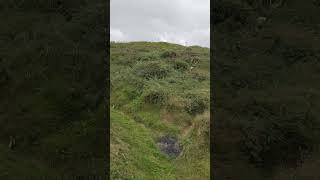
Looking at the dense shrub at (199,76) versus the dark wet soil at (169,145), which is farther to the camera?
the dense shrub at (199,76)

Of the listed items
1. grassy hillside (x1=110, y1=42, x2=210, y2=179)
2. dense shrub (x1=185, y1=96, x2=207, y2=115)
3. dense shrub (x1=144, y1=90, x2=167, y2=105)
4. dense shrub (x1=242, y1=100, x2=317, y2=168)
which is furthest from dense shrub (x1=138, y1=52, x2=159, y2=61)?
dense shrub (x1=242, y1=100, x2=317, y2=168)

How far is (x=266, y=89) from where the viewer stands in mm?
19031

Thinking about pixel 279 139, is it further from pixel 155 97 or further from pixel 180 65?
pixel 180 65

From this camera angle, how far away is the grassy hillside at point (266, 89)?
14.7m

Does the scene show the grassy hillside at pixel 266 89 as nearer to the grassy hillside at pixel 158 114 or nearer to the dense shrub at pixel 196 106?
the grassy hillside at pixel 158 114

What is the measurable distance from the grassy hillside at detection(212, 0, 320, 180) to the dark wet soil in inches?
92.9

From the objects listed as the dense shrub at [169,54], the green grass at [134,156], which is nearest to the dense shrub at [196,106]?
the green grass at [134,156]
